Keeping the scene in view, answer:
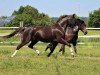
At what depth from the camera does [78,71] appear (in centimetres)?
1109

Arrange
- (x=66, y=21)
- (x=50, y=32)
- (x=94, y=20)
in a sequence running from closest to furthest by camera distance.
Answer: (x=50, y=32)
(x=66, y=21)
(x=94, y=20)

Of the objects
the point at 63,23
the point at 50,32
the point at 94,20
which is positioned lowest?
the point at 94,20

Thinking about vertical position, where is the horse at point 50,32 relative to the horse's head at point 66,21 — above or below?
below

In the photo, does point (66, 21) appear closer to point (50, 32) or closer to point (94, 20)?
point (50, 32)

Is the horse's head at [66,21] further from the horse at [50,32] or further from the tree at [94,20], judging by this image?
the tree at [94,20]

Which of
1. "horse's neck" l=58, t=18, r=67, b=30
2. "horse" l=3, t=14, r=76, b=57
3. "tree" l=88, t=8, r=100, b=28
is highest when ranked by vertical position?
"horse's neck" l=58, t=18, r=67, b=30

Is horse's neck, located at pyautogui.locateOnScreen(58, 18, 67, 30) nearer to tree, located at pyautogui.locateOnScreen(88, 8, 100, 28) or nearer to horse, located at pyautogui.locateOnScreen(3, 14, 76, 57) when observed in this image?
horse, located at pyautogui.locateOnScreen(3, 14, 76, 57)

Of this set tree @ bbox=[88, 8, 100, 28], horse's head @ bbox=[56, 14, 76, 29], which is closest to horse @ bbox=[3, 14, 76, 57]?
horse's head @ bbox=[56, 14, 76, 29]

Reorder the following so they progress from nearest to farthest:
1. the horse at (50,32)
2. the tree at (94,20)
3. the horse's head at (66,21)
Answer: the horse at (50,32), the horse's head at (66,21), the tree at (94,20)

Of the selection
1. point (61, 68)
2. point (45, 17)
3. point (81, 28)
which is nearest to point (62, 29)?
point (81, 28)

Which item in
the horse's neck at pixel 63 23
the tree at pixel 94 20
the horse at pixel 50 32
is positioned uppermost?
the horse's neck at pixel 63 23

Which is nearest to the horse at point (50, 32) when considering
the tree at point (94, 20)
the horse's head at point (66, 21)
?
the horse's head at point (66, 21)

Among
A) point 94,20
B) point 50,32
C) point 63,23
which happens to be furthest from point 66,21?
point 94,20

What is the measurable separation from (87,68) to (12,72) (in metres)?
2.45
